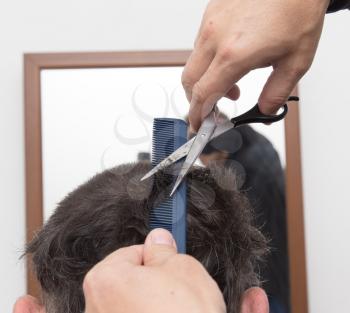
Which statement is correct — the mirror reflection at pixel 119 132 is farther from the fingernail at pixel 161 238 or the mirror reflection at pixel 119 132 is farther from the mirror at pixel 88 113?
the fingernail at pixel 161 238

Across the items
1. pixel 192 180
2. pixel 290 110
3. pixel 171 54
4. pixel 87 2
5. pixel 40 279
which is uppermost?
pixel 87 2

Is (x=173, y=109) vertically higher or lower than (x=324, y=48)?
lower

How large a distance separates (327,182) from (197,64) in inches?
26.7

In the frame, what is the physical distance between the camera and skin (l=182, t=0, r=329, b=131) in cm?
51

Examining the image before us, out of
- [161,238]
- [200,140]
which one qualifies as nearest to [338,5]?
[200,140]

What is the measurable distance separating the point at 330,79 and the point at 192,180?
70 centimetres

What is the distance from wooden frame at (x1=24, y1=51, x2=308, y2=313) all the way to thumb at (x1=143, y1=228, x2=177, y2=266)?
0.68 m

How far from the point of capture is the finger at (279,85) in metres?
0.54

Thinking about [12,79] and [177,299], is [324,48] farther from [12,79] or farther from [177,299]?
[177,299]

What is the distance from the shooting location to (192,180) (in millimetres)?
569

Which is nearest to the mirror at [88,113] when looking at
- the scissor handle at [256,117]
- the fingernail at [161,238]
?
the scissor handle at [256,117]

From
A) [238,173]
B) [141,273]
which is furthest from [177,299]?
[238,173]

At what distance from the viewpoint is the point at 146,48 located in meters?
1.15

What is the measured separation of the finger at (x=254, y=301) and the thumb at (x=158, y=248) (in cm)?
17
